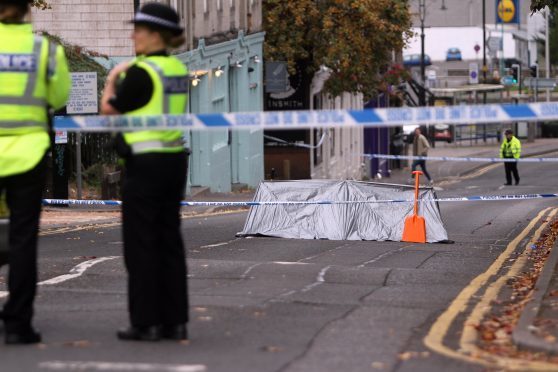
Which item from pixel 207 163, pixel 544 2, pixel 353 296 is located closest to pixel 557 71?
pixel 207 163

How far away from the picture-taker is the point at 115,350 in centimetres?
773

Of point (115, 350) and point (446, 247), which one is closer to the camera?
point (115, 350)

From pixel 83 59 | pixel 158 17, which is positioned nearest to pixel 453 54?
pixel 83 59

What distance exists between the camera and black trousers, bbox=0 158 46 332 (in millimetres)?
7828

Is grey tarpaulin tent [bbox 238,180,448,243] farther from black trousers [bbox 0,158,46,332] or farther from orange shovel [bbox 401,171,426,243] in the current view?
black trousers [bbox 0,158,46,332]

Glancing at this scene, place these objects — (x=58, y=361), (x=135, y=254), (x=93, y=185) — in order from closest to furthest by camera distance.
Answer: (x=58, y=361) < (x=135, y=254) < (x=93, y=185)

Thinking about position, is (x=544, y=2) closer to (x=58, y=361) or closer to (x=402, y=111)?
(x=402, y=111)

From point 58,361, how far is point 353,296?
3.78 meters

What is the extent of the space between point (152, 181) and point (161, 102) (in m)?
0.44

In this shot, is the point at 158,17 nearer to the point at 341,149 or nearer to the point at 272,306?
the point at 272,306

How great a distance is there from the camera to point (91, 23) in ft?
105

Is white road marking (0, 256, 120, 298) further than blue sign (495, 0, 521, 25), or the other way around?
blue sign (495, 0, 521, 25)

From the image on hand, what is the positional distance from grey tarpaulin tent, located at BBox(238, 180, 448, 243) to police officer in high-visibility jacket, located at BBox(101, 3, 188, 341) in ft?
35.5

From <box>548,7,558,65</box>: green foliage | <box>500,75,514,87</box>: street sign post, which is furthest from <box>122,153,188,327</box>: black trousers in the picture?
<box>548,7,558,65</box>: green foliage
